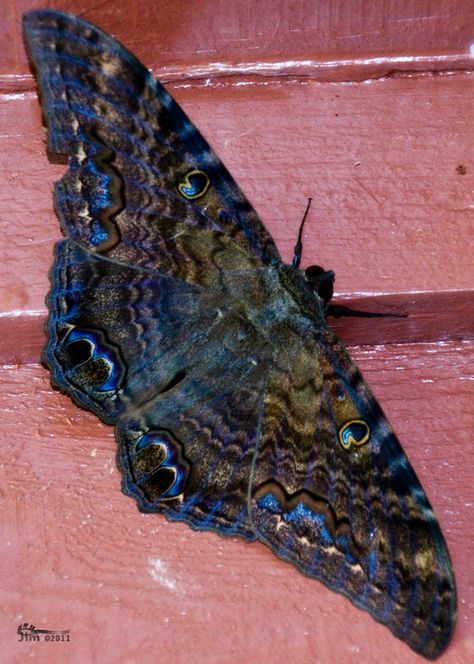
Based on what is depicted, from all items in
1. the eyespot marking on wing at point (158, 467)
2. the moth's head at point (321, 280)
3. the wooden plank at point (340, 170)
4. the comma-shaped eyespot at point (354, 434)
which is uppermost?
the wooden plank at point (340, 170)

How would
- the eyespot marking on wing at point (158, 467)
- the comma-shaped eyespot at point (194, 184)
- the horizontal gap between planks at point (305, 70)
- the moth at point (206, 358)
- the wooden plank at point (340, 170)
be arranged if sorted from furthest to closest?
1. the horizontal gap between planks at point (305, 70)
2. the wooden plank at point (340, 170)
3. the comma-shaped eyespot at point (194, 184)
4. the eyespot marking on wing at point (158, 467)
5. the moth at point (206, 358)

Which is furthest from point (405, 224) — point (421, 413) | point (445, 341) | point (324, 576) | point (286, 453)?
point (324, 576)

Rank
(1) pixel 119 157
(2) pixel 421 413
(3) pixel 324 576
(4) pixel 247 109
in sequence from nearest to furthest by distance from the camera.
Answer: (3) pixel 324 576
(1) pixel 119 157
(2) pixel 421 413
(4) pixel 247 109

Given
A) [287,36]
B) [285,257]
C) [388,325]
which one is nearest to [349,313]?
[388,325]

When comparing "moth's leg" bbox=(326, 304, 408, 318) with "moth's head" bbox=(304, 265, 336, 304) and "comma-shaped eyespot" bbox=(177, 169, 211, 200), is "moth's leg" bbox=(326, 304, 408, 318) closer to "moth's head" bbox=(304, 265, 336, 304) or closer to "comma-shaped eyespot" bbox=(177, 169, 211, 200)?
"moth's head" bbox=(304, 265, 336, 304)

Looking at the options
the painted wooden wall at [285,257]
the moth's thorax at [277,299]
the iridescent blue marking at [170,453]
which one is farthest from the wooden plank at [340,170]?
the iridescent blue marking at [170,453]

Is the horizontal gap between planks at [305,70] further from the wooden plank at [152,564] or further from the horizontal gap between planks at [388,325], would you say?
the wooden plank at [152,564]

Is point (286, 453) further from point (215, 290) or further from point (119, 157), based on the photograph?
point (119, 157)
